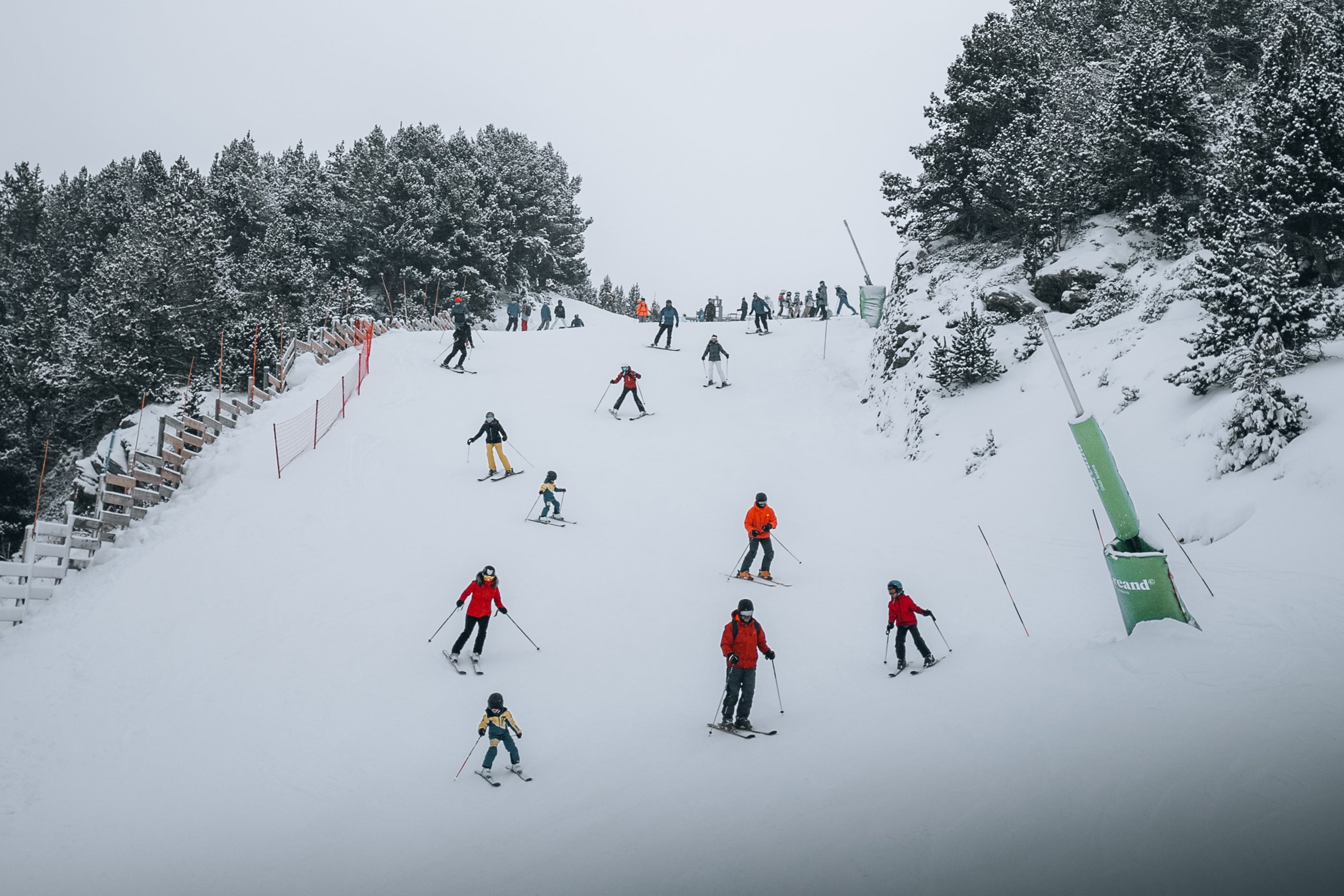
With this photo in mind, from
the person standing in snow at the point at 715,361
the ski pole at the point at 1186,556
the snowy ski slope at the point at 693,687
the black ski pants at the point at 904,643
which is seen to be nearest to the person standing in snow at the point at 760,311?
the person standing in snow at the point at 715,361

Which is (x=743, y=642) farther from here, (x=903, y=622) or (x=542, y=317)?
(x=542, y=317)

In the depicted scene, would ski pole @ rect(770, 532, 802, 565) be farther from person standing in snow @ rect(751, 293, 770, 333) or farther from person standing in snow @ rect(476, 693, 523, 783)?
person standing in snow @ rect(751, 293, 770, 333)

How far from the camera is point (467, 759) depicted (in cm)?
698

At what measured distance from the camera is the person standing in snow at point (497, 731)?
689 cm

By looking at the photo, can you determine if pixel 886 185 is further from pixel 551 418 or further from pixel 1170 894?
pixel 1170 894

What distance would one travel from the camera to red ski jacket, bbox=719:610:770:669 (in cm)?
754

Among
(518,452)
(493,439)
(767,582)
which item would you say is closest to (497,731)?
(767,582)

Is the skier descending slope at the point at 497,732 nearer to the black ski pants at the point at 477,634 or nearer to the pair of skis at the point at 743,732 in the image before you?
the pair of skis at the point at 743,732

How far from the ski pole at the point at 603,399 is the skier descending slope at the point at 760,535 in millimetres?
10255

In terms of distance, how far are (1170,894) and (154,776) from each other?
8.68 meters

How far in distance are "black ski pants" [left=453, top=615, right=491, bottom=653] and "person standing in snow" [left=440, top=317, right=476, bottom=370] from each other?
15.3 m

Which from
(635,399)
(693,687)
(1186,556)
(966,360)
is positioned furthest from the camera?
(635,399)

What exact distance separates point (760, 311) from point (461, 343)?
13.2 meters

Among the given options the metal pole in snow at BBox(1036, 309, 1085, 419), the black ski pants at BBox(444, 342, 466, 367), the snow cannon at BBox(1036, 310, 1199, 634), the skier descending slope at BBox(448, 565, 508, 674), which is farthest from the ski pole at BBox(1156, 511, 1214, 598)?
the black ski pants at BBox(444, 342, 466, 367)
